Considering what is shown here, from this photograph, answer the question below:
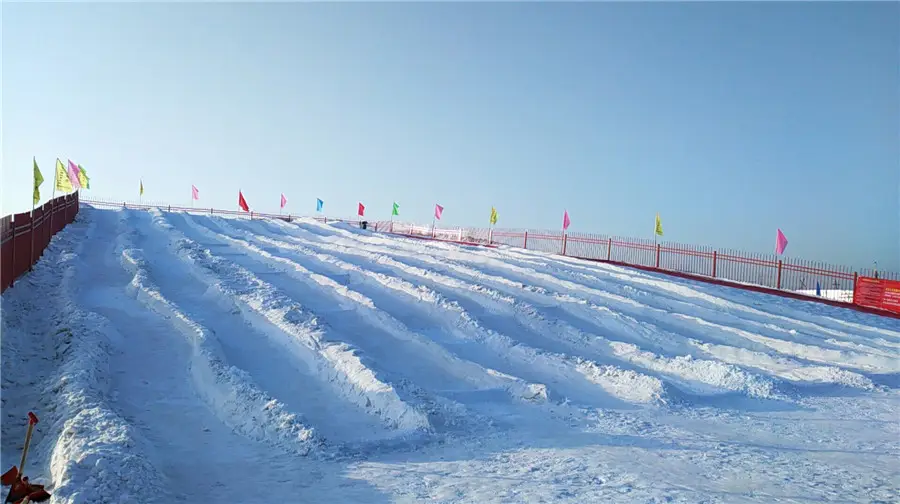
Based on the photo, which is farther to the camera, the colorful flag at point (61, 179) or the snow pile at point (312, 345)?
the colorful flag at point (61, 179)

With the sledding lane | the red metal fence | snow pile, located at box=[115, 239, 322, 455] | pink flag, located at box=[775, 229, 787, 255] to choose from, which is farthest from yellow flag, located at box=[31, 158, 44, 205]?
pink flag, located at box=[775, 229, 787, 255]

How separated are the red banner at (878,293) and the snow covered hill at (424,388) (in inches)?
87.9

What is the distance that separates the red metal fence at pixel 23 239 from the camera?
10086mm

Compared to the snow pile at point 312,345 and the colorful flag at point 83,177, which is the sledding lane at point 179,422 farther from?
the colorful flag at point 83,177

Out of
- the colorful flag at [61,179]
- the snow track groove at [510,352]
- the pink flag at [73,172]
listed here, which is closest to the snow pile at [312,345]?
the snow track groove at [510,352]

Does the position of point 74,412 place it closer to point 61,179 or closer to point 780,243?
point 61,179

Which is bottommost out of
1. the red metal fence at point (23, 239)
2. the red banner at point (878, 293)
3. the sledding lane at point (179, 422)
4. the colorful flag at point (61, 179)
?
the sledding lane at point (179, 422)

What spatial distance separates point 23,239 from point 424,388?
30.1 feet

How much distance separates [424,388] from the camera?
8148 mm

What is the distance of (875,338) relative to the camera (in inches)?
496

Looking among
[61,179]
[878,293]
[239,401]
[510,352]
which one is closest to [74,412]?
[239,401]

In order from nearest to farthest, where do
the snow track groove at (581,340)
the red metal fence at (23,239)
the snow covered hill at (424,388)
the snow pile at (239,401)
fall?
the snow covered hill at (424,388), the snow pile at (239,401), the snow track groove at (581,340), the red metal fence at (23,239)

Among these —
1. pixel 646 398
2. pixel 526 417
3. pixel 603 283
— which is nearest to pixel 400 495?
pixel 526 417

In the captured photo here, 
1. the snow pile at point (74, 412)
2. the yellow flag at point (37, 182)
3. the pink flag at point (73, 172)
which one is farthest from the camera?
the pink flag at point (73, 172)
